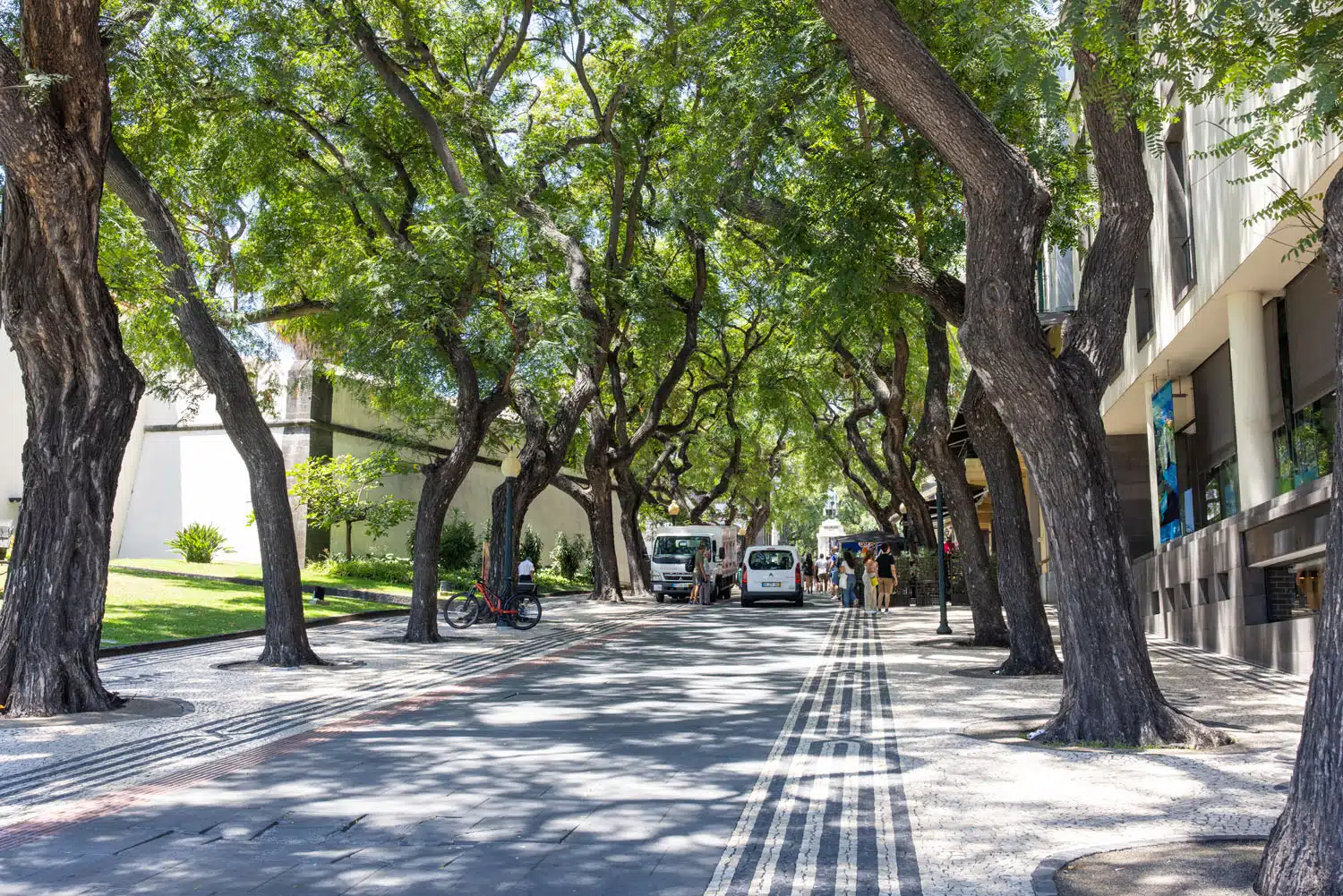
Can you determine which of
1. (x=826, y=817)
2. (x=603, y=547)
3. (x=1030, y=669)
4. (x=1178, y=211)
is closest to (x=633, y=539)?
(x=603, y=547)

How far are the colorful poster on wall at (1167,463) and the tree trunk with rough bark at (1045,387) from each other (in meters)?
10.4

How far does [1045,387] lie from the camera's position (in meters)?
8.66

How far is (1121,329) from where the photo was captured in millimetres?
9531

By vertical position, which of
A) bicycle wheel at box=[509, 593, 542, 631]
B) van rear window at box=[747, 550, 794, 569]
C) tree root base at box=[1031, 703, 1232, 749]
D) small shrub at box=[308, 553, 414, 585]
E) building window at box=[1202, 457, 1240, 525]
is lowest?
tree root base at box=[1031, 703, 1232, 749]

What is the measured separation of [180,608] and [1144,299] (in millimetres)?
16950

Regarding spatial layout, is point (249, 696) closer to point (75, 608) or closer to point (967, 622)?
point (75, 608)

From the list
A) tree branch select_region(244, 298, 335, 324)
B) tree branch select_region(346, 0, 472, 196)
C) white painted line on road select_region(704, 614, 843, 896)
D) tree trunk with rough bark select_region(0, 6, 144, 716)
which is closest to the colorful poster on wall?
white painted line on road select_region(704, 614, 843, 896)

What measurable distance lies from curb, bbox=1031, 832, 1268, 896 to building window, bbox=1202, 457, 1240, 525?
1193 centimetres

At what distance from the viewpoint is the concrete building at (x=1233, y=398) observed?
40.3 feet

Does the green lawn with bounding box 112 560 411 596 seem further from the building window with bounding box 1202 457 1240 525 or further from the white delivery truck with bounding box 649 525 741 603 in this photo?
the building window with bounding box 1202 457 1240 525

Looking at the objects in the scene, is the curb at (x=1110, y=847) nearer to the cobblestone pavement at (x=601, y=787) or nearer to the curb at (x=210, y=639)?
the cobblestone pavement at (x=601, y=787)

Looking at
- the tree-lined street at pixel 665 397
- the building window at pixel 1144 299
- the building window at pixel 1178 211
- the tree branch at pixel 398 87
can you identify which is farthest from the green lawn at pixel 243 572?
the building window at pixel 1178 211

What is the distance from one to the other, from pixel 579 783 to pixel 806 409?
92.4ft

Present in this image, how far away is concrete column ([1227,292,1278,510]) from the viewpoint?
1424 centimetres
